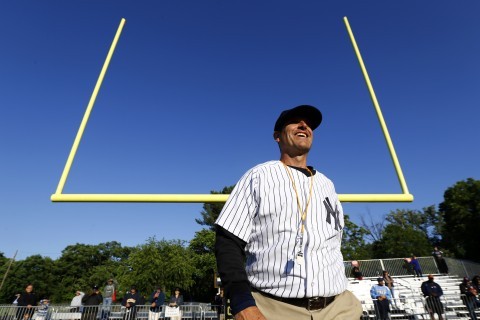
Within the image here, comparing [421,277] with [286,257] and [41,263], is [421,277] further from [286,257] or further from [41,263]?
[41,263]

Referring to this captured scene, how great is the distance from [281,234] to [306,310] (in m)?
0.34

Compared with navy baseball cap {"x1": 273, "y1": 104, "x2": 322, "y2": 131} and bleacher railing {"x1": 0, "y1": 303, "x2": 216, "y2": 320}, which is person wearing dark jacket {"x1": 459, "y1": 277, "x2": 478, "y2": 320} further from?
navy baseball cap {"x1": 273, "y1": 104, "x2": 322, "y2": 131}

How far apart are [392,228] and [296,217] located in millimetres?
40129

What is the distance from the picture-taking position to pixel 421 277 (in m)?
17.0

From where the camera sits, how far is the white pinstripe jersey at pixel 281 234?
4.50ft

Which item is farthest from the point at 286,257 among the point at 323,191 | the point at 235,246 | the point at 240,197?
the point at 323,191

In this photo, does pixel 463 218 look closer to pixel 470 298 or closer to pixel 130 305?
pixel 470 298

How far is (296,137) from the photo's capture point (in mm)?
1913

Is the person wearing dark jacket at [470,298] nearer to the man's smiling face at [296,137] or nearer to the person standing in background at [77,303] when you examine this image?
the man's smiling face at [296,137]

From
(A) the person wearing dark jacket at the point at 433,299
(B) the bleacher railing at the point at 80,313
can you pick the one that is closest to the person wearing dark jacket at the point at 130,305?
(B) the bleacher railing at the point at 80,313

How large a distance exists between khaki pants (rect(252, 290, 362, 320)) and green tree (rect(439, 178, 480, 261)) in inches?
1417

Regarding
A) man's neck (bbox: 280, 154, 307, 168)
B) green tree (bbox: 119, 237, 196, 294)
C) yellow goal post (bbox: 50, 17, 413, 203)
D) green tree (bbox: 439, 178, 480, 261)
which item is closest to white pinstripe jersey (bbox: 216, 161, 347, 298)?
man's neck (bbox: 280, 154, 307, 168)

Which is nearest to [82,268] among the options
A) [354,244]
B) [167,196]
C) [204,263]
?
[204,263]

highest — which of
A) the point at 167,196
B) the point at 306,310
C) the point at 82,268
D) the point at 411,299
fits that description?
the point at 82,268
